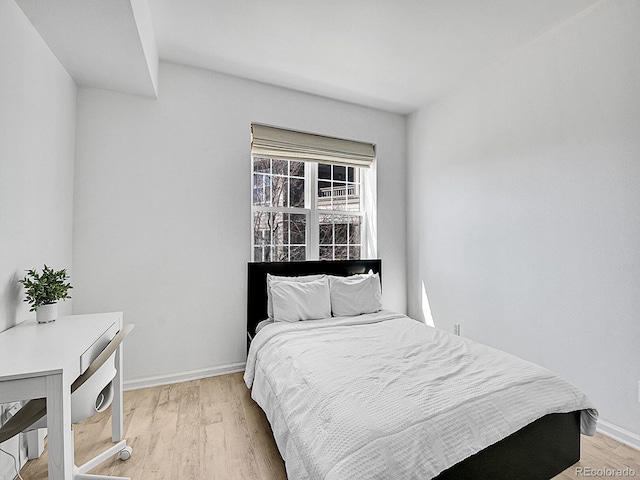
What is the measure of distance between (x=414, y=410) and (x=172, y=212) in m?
2.40

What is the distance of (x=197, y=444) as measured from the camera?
6.35 feet

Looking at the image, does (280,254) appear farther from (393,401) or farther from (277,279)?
(393,401)

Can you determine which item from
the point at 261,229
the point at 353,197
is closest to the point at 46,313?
the point at 261,229

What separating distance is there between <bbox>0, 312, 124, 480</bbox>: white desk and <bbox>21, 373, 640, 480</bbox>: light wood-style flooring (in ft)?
2.02

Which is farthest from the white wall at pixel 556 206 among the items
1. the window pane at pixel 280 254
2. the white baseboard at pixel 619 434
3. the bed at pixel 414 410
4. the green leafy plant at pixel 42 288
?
the green leafy plant at pixel 42 288

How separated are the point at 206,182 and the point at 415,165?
7.63ft

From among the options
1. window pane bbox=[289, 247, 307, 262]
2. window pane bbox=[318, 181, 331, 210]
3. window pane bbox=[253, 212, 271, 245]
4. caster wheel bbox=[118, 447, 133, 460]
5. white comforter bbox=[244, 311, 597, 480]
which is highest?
window pane bbox=[318, 181, 331, 210]

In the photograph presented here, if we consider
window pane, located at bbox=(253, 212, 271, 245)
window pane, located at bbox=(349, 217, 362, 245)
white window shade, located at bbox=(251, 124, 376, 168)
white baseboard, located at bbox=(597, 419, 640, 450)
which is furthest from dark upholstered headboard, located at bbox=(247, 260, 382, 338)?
white baseboard, located at bbox=(597, 419, 640, 450)

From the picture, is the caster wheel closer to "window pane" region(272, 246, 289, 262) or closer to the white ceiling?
"window pane" region(272, 246, 289, 262)

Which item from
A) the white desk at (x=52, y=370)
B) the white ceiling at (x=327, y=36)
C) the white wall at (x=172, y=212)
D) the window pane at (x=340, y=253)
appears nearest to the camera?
the white desk at (x=52, y=370)

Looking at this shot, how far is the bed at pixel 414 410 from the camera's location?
1.22m

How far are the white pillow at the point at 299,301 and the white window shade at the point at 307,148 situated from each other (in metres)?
1.30

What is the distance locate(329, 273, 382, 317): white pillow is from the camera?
117 inches

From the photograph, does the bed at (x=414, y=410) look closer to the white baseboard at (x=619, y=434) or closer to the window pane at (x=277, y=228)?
the white baseboard at (x=619, y=434)
